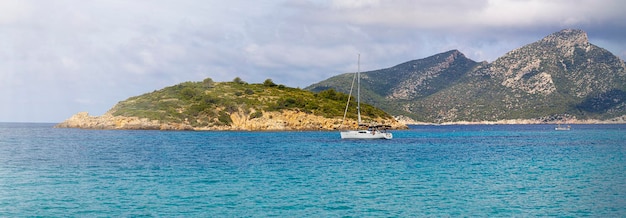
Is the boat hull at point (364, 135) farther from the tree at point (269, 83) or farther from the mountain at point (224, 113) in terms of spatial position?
the tree at point (269, 83)

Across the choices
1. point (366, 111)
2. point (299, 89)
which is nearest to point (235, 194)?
point (366, 111)

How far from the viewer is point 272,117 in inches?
5832

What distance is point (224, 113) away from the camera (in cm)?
15125

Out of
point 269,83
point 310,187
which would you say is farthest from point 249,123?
point 310,187

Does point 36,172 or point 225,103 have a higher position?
point 225,103

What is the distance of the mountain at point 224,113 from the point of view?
5728 inches

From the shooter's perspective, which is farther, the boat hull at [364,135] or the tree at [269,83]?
the tree at [269,83]

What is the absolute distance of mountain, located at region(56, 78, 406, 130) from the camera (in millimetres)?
145500

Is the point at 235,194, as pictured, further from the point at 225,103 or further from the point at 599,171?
the point at 225,103

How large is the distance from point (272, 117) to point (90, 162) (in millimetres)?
98573

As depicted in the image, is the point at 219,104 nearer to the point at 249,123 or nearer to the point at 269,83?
the point at 249,123

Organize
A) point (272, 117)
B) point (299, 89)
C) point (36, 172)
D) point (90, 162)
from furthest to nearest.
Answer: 1. point (299, 89)
2. point (272, 117)
3. point (90, 162)
4. point (36, 172)

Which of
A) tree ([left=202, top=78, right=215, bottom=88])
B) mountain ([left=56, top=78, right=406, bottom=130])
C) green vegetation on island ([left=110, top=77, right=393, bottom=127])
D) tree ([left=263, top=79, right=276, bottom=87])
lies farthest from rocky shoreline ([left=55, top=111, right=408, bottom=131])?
tree ([left=263, top=79, right=276, bottom=87])

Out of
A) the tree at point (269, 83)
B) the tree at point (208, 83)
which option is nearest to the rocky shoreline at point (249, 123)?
the tree at point (208, 83)
